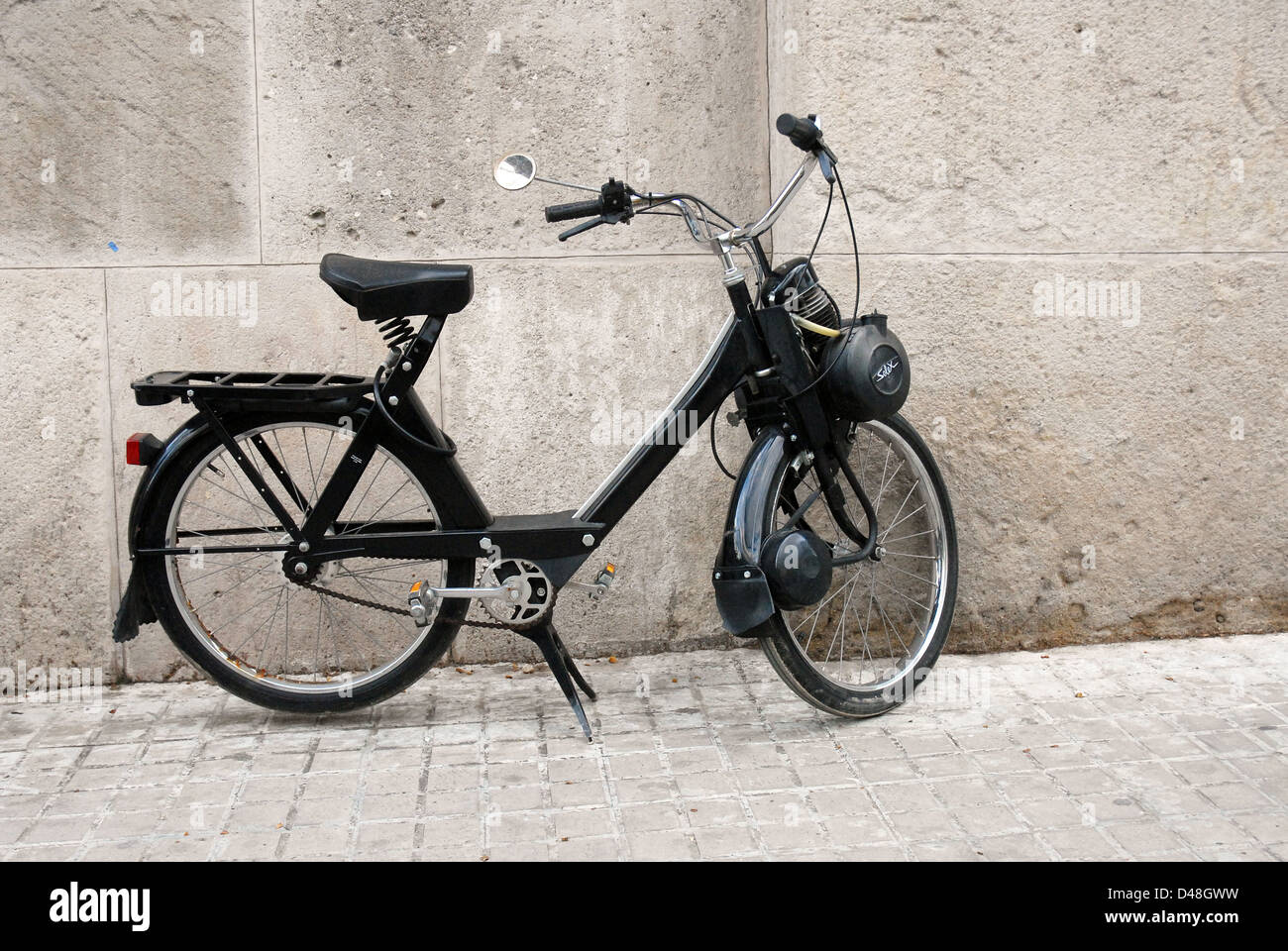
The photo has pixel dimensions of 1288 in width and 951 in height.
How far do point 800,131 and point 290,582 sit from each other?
86.8 inches

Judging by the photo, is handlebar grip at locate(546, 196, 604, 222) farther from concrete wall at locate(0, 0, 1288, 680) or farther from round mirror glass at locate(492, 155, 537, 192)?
concrete wall at locate(0, 0, 1288, 680)

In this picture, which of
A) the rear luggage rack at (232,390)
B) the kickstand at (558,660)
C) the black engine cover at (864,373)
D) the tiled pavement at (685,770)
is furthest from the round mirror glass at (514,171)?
the tiled pavement at (685,770)

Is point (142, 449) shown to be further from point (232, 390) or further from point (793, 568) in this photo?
point (793, 568)

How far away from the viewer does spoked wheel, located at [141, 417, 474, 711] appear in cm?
402

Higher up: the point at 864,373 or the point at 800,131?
the point at 800,131

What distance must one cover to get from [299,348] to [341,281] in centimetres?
78

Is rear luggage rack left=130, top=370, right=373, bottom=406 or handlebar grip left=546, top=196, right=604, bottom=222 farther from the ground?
handlebar grip left=546, top=196, right=604, bottom=222

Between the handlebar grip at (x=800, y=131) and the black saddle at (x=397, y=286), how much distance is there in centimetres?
102

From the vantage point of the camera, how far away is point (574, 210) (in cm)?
369

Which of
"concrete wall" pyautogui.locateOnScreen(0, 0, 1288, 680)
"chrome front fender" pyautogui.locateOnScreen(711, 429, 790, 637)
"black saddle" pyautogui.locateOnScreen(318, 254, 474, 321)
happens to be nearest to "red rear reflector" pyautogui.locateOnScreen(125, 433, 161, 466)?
"concrete wall" pyautogui.locateOnScreen(0, 0, 1288, 680)

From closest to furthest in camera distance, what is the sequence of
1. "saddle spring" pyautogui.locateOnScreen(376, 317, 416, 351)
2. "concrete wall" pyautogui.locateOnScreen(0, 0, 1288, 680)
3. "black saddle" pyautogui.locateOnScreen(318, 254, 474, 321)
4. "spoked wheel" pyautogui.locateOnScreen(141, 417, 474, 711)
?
"black saddle" pyautogui.locateOnScreen(318, 254, 474, 321) < "saddle spring" pyautogui.locateOnScreen(376, 317, 416, 351) < "spoked wheel" pyautogui.locateOnScreen(141, 417, 474, 711) < "concrete wall" pyautogui.locateOnScreen(0, 0, 1288, 680)

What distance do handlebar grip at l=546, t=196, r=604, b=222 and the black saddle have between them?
348 millimetres

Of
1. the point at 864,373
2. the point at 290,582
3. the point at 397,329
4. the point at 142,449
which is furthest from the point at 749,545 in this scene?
the point at 142,449

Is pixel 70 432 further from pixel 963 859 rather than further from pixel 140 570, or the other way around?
pixel 963 859
